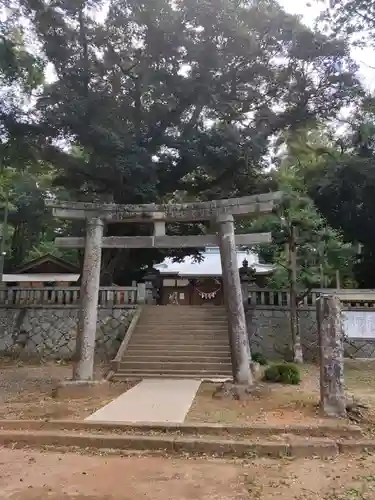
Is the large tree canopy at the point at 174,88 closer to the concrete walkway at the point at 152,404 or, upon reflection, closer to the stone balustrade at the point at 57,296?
the stone balustrade at the point at 57,296

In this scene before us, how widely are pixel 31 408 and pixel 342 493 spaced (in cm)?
520

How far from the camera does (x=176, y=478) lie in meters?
4.71

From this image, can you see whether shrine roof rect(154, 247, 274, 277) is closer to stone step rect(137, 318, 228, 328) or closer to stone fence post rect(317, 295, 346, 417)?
stone step rect(137, 318, 228, 328)

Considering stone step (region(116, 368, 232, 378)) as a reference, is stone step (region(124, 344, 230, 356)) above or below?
above

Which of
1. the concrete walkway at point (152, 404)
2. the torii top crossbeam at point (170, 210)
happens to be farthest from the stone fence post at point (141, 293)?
the torii top crossbeam at point (170, 210)

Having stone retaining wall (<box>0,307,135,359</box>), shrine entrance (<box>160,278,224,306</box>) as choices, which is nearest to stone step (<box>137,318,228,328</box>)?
stone retaining wall (<box>0,307,135,359</box>)

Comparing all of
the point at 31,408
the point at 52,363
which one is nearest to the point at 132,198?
A: the point at 52,363

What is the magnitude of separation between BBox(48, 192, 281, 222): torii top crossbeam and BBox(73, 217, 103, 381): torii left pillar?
0.28 metres

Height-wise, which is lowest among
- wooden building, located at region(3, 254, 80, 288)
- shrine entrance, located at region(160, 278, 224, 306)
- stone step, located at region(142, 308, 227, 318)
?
stone step, located at region(142, 308, 227, 318)

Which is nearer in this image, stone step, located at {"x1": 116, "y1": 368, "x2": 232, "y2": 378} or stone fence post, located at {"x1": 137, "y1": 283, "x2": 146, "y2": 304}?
stone step, located at {"x1": 116, "y1": 368, "x2": 232, "y2": 378}

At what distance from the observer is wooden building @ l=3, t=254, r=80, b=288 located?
22.5m

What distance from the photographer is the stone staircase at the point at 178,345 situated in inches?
479

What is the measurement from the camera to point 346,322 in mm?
15375

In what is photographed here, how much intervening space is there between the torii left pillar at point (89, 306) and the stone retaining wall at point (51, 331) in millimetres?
6403
